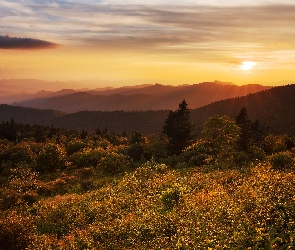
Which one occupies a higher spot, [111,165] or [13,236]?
[13,236]

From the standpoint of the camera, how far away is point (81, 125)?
18838 cm

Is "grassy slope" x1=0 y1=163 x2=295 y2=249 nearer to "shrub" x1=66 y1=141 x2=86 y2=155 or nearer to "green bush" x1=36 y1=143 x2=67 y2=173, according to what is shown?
"green bush" x1=36 y1=143 x2=67 y2=173

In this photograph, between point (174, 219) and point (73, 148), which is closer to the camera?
point (174, 219)

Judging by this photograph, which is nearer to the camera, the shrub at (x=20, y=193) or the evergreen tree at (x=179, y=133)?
the shrub at (x=20, y=193)

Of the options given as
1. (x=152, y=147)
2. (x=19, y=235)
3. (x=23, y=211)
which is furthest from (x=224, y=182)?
(x=152, y=147)

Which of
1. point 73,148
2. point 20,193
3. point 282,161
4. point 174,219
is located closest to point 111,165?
point 20,193

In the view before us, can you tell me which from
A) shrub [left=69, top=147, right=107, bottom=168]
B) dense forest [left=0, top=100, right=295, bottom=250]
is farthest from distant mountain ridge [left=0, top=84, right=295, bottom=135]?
dense forest [left=0, top=100, right=295, bottom=250]

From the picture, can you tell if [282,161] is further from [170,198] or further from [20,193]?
[20,193]

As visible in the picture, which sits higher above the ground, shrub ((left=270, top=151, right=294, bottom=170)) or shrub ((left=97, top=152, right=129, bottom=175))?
shrub ((left=270, top=151, right=294, bottom=170))

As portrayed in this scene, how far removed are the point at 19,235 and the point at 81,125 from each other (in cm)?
18038

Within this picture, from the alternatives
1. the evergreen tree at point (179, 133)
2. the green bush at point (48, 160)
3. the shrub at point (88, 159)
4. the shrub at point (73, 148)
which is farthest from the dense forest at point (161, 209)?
the shrub at point (73, 148)

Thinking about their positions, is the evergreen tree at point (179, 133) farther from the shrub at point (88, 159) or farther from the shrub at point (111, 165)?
the shrub at point (111, 165)

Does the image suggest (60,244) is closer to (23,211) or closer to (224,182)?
(23,211)

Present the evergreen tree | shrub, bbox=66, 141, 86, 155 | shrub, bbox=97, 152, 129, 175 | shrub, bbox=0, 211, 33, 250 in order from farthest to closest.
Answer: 1. shrub, bbox=66, 141, 86, 155
2. the evergreen tree
3. shrub, bbox=97, 152, 129, 175
4. shrub, bbox=0, 211, 33, 250
